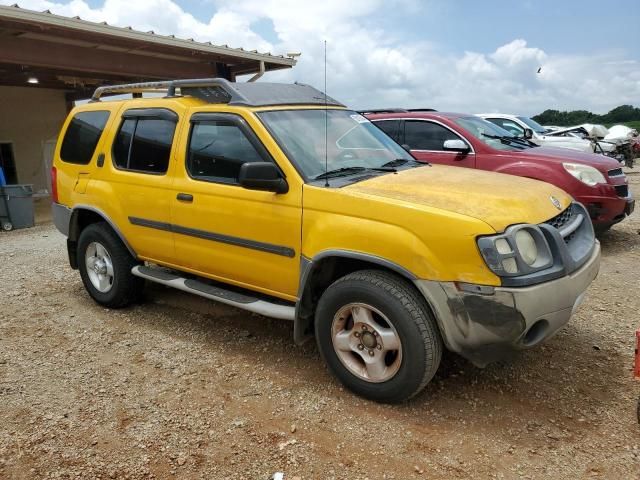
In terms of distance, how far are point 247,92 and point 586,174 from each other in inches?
179

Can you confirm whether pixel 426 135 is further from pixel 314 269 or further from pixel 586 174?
pixel 314 269

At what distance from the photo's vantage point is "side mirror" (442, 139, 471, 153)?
6.61 metres

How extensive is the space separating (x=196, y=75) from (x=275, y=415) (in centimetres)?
1067

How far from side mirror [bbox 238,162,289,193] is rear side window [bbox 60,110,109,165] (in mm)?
2149

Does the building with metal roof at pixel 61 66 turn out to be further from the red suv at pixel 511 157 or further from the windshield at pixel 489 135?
the windshield at pixel 489 135

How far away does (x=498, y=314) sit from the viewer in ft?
Result: 8.75

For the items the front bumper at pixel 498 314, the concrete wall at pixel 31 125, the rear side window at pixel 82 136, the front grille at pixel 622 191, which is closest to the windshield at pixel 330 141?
the front bumper at pixel 498 314

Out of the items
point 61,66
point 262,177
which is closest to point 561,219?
point 262,177

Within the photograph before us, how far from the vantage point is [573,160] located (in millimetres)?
6469

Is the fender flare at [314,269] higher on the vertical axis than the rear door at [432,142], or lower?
lower

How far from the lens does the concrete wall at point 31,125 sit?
14.1 metres

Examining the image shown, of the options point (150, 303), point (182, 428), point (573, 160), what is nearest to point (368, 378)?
point (182, 428)

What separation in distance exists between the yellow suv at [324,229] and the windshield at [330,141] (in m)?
0.01

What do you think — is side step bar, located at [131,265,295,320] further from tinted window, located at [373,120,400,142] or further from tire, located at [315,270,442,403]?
tinted window, located at [373,120,400,142]
